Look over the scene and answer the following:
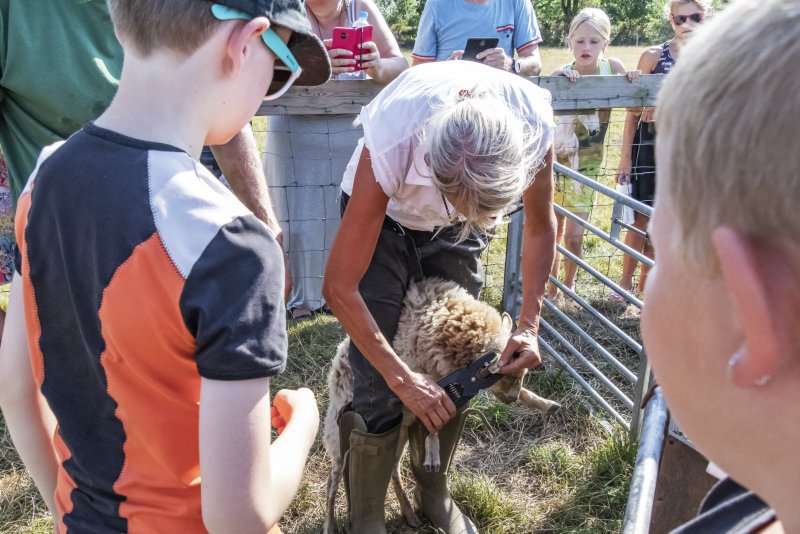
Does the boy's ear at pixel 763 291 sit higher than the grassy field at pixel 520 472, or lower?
higher

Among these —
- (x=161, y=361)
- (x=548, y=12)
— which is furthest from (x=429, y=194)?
(x=548, y=12)

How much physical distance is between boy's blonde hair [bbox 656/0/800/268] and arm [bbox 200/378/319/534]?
0.70 metres

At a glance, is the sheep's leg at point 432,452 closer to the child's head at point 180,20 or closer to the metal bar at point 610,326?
the metal bar at point 610,326

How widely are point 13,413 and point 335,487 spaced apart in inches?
70.3

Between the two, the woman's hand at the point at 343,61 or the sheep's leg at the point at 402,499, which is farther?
the woman's hand at the point at 343,61

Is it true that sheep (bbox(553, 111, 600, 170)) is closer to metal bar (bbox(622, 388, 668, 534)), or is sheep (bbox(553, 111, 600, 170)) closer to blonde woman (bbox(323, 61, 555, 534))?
blonde woman (bbox(323, 61, 555, 534))

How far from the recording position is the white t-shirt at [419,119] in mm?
2203

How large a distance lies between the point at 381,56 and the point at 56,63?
280cm

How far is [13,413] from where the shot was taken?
1.37 meters

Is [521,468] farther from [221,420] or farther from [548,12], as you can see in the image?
[548,12]

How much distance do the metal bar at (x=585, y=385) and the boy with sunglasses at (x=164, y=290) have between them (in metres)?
2.79

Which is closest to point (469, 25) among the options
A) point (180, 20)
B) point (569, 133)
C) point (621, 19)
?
point (569, 133)

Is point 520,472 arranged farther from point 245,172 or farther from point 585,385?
point 245,172

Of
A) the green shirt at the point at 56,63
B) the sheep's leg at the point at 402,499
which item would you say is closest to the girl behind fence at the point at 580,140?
the sheep's leg at the point at 402,499
